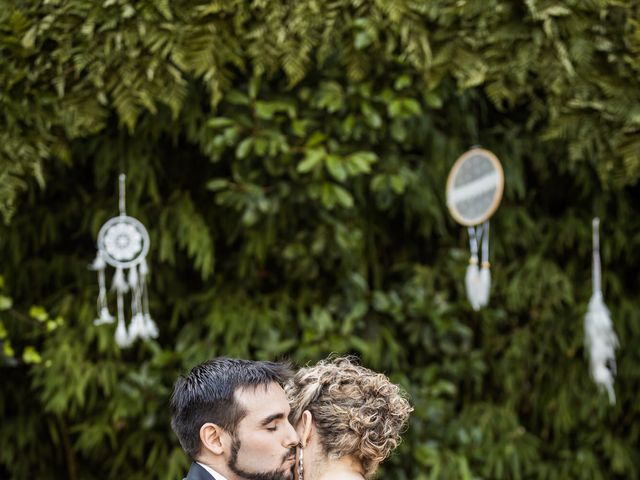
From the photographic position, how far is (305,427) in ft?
6.82

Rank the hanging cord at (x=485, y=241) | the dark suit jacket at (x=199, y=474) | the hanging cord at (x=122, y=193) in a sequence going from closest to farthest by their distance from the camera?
the dark suit jacket at (x=199, y=474) < the hanging cord at (x=122, y=193) < the hanging cord at (x=485, y=241)

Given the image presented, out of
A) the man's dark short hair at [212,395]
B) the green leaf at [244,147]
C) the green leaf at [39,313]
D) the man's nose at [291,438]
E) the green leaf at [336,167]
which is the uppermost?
the green leaf at [244,147]

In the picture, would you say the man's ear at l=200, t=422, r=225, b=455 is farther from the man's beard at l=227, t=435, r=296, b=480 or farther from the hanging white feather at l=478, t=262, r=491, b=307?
the hanging white feather at l=478, t=262, r=491, b=307

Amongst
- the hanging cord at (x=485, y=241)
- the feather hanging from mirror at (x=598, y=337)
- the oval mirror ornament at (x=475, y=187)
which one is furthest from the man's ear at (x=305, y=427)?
the feather hanging from mirror at (x=598, y=337)

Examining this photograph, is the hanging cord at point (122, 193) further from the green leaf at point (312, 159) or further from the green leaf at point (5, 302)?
the green leaf at point (312, 159)

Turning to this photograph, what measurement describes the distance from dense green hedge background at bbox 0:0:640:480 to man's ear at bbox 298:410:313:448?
5.46ft

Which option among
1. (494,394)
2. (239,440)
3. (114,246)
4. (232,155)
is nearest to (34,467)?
(114,246)

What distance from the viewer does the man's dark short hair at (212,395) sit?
201cm

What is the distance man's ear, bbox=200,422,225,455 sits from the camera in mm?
1988

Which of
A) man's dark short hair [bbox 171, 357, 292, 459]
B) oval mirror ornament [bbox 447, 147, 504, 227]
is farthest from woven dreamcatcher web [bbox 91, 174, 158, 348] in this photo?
man's dark short hair [bbox 171, 357, 292, 459]

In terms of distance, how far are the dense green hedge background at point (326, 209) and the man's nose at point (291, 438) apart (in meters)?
1.73

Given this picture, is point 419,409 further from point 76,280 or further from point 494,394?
point 76,280

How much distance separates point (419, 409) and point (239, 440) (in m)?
2.02

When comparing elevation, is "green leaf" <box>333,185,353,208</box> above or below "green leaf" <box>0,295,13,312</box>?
above
